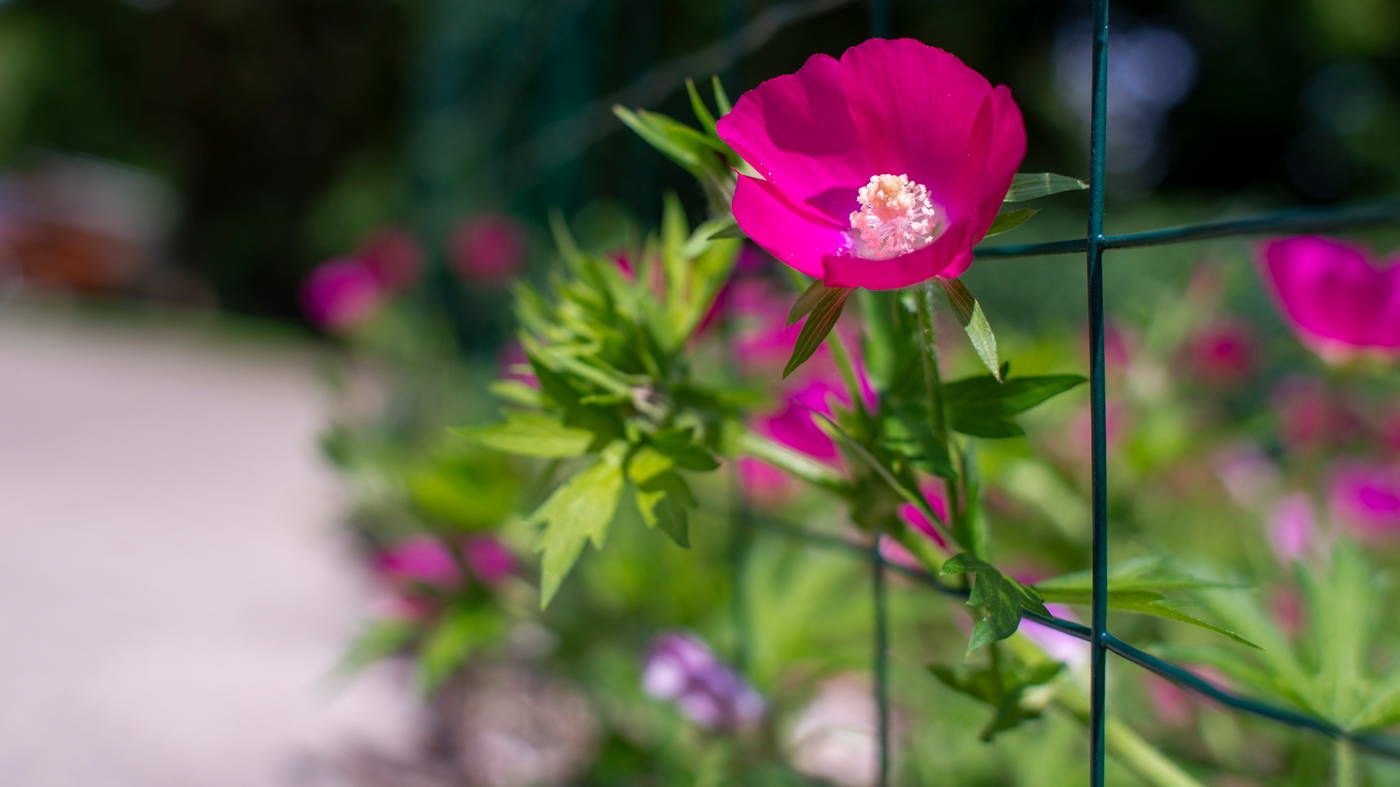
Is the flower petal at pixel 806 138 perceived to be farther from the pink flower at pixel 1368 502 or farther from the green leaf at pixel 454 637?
the pink flower at pixel 1368 502

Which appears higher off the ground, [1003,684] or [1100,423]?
[1100,423]

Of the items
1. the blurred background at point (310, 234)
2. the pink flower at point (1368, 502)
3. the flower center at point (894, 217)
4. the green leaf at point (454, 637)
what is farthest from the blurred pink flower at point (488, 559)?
the pink flower at point (1368, 502)

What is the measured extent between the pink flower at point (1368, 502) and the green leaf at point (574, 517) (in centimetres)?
113

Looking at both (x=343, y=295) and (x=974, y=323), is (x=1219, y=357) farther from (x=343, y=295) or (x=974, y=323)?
(x=343, y=295)

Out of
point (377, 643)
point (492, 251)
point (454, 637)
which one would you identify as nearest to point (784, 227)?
point (454, 637)

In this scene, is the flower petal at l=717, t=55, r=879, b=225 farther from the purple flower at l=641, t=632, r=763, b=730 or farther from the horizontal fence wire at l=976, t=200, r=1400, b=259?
the purple flower at l=641, t=632, r=763, b=730

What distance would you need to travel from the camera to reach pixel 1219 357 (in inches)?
49.3

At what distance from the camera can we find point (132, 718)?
1516 millimetres

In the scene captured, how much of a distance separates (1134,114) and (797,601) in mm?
13697

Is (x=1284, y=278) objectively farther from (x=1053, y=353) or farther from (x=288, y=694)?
(x=288, y=694)

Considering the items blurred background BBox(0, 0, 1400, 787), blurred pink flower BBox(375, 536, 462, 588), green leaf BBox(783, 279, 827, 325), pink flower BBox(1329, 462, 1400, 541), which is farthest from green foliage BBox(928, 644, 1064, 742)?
pink flower BBox(1329, 462, 1400, 541)

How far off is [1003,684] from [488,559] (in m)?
0.73

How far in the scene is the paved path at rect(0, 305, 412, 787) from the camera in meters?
1.43

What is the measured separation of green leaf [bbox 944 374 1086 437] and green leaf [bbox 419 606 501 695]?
667mm
